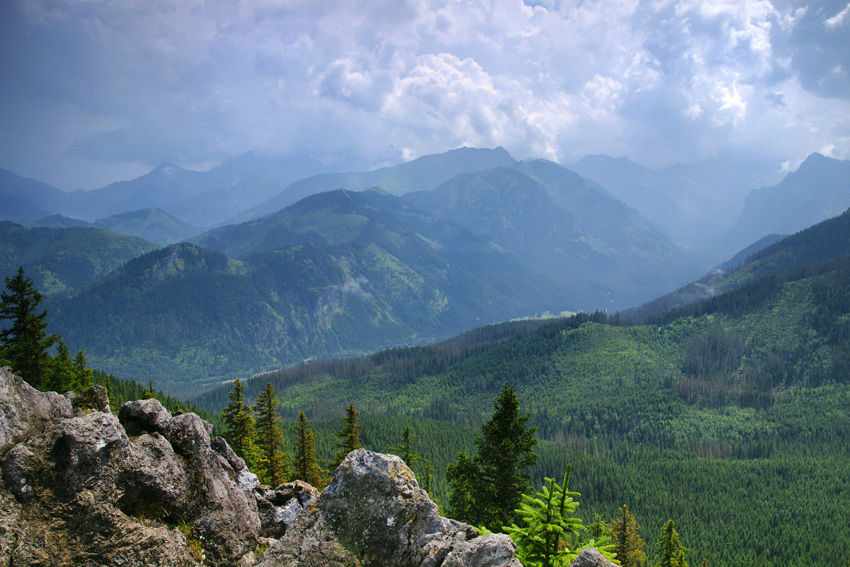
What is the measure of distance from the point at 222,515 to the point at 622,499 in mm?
128209

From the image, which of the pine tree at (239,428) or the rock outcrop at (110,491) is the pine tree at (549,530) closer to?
the rock outcrop at (110,491)

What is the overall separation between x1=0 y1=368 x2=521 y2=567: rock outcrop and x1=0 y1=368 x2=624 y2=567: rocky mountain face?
1.4 inches

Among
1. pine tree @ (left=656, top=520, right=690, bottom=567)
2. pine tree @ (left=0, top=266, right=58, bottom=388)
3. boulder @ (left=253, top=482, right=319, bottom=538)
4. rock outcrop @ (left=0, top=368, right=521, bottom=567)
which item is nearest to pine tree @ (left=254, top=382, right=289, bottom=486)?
pine tree @ (left=0, top=266, right=58, bottom=388)

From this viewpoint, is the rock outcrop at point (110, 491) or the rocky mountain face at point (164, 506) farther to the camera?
the rocky mountain face at point (164, 506)

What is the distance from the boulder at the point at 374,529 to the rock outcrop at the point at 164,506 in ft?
0.12

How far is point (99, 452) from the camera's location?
14.7 m

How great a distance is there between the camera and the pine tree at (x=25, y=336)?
44875mm

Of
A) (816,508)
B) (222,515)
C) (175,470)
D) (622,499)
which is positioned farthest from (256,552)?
(816,508)

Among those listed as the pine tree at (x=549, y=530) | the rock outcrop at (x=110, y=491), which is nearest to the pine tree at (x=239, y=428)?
the rock outcrop at (x=110, y=491)

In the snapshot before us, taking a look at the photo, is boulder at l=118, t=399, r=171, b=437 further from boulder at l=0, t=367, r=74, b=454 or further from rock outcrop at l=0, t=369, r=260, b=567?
boulder at l=0, t=367, r=74, b=454

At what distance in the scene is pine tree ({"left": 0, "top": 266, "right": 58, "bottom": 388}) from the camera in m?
44.9

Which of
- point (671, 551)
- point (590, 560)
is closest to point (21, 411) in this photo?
point (590, 560)

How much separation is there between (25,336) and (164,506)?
44085 millimetres

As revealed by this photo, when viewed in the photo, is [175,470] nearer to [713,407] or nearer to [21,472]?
[21,472]
